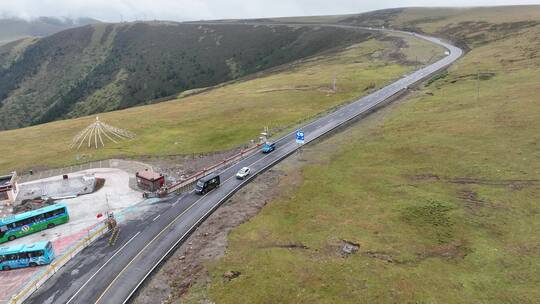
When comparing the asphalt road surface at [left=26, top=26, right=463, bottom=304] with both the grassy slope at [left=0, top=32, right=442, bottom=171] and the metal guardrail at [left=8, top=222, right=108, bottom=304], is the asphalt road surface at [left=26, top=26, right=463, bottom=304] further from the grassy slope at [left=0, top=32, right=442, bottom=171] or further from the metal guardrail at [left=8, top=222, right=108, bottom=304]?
the grassy slope at [left=0, top=32, right=442, bottom=171]

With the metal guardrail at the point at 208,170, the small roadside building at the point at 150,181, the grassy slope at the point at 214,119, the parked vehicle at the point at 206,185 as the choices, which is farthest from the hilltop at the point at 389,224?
the grassy slope at the point at 214,119

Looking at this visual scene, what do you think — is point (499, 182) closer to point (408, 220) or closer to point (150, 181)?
point (408, 220)

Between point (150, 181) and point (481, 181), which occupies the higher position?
point (150, 181)

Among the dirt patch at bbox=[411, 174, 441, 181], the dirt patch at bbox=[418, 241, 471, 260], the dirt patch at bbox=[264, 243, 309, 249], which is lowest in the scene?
the dirt patch at bbox=[418, 241, 471, 260]

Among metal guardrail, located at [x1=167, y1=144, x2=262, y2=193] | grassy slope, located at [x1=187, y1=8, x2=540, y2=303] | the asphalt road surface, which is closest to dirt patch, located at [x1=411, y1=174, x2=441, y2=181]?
grassy slope, located at [x1=187, y1=8, x2=540, y2=303]

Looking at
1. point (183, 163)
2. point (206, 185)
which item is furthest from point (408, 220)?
point (183, 163)
